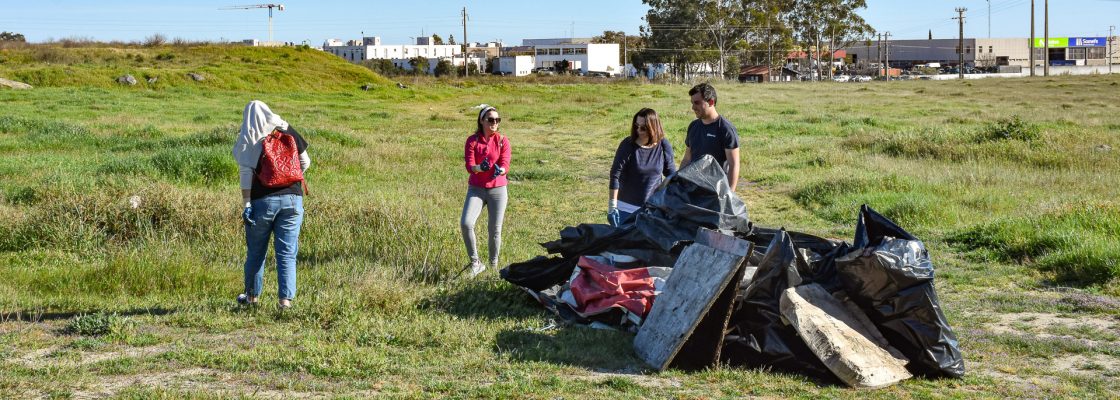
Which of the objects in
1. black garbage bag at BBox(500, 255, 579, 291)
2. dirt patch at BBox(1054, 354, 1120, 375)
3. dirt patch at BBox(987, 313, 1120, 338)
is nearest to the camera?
dirt patch at BBox(1054, 354, 1120, 375)

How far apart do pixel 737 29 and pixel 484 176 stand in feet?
271

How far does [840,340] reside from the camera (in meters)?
5.17

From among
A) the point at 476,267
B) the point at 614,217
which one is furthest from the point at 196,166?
the point at 614,217

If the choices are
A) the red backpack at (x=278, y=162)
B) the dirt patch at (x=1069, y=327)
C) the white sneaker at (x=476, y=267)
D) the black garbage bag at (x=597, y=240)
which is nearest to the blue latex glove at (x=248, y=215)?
the red backpack at (x=278, y=162)

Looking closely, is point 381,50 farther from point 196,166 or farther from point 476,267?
point 476,267

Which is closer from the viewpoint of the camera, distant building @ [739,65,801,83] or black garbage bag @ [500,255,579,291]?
black garbage bag @ [500,255,579,291]

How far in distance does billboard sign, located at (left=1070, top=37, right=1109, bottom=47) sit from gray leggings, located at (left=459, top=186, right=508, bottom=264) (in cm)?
13193

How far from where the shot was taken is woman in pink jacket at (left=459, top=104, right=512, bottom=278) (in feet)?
25.0

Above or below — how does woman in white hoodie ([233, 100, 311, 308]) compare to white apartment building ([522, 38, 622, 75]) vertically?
below

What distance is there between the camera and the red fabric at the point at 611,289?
6125 millimetres

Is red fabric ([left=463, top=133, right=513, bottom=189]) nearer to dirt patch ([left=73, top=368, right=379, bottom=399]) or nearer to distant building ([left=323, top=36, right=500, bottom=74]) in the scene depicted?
dirt patch ([left=73, top=368, right=379, bottom=399])

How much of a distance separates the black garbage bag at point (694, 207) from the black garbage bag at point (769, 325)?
2.18 feet

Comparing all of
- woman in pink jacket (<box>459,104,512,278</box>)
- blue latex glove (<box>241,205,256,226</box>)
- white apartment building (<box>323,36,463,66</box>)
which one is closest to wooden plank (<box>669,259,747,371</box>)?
woman in pink jacket (<box>459,104,512,278</box>)

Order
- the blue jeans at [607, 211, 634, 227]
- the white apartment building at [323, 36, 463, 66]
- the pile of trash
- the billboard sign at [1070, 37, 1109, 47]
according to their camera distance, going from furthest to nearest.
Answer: the white apartment building at [323, 36, 463, 66], the billboard sign at [1070, 37, 1109, 47], the blue jeans at [607, 211, 634, 227], the pile of trash
